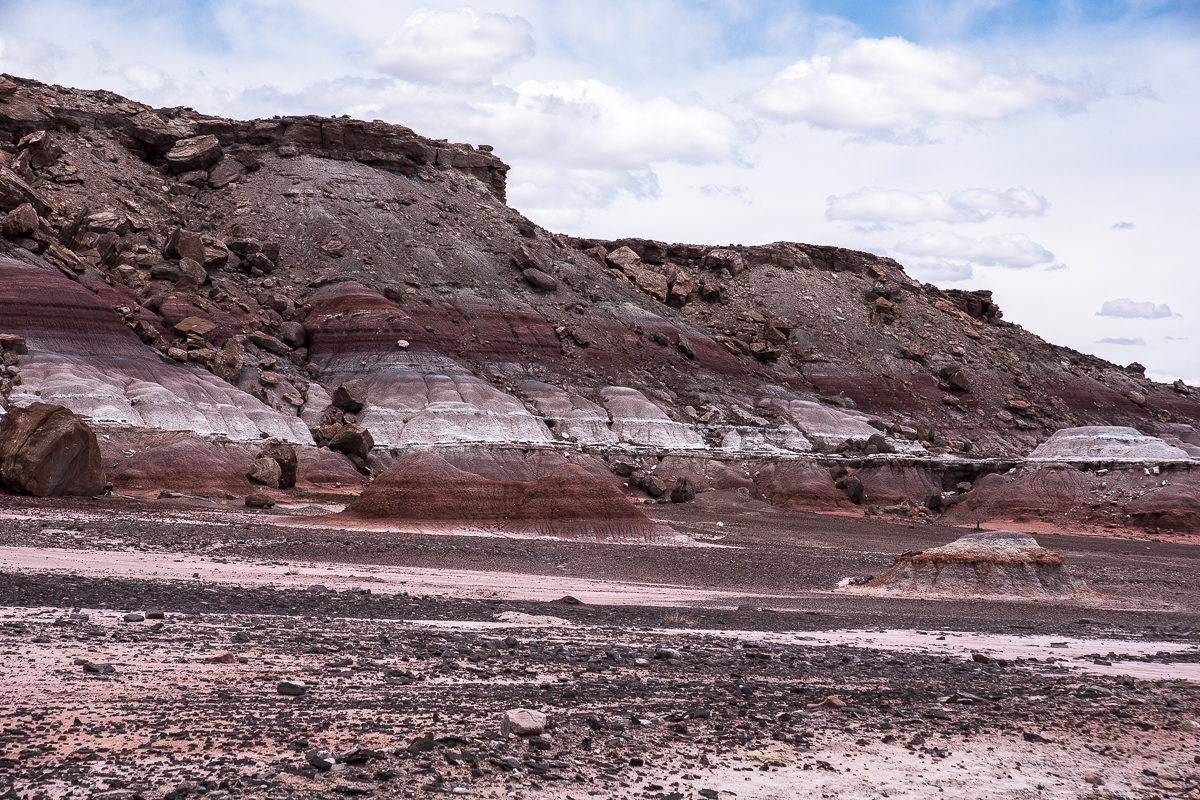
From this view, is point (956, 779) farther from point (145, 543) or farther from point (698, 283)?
point (698, 283)

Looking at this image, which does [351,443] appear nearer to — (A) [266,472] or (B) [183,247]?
(A) [266,472]

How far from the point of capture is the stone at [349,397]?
52375mm

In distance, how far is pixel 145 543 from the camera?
68.9 ft

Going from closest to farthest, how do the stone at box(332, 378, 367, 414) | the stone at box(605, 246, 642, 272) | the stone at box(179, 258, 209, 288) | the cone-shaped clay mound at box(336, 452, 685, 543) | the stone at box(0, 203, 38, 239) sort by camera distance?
1. the cone-shaped clay mound at box(336, 452, 685, 543)
2. the stone at box(0, 203, 38, 239)
3. the stone at box(332, 378, 367, 414)
4. the stone at box(179, 258, 209, 288)
5. the stone at box(605, 246, 642, 272)

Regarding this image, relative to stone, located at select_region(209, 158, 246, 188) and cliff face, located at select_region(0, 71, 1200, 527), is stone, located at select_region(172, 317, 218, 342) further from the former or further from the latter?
stone, located at select_region(209, 158, 246, 188)

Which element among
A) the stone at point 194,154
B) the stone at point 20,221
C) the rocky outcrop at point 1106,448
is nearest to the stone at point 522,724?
the rocky outcrop at point 1106,448

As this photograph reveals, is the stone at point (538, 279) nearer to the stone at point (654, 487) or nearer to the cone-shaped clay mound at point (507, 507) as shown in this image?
the stone at point (654, 487)

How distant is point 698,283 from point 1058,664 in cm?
7738

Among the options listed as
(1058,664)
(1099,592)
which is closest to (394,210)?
(1099,592)

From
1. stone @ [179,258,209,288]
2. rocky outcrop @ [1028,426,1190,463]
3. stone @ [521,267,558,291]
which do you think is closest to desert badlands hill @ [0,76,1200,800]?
stone @ [179,258,209,288]

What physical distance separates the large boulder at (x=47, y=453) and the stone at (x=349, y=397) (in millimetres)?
21987

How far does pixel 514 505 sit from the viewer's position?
29688 mm

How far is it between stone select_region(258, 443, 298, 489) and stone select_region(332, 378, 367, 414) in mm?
11861

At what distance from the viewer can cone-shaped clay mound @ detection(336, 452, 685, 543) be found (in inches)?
1135
